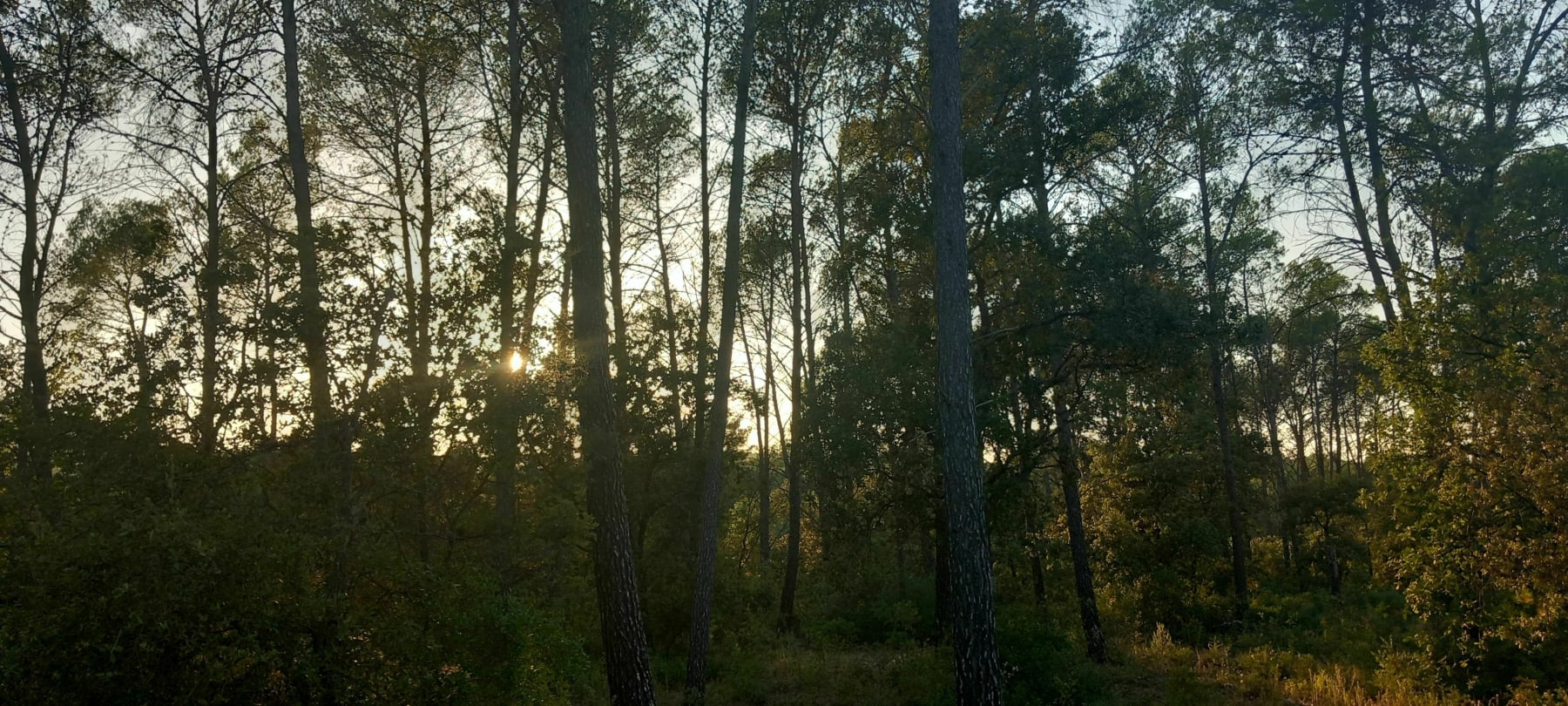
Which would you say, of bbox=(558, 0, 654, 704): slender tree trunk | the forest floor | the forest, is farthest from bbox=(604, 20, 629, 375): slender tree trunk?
the forest floor

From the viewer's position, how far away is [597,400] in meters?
8.22

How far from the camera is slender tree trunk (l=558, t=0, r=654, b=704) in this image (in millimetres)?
7820

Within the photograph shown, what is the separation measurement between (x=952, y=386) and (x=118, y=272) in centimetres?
1934

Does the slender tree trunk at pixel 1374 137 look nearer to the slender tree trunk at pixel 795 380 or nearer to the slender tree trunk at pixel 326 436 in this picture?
the slender tree trunk at pixel 795 380

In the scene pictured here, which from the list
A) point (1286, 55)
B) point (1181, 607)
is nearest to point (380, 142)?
point (1286, 55)

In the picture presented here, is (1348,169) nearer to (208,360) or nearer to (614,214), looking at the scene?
(614,214)

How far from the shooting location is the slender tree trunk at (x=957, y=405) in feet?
27.1

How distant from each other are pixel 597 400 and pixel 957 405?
3.86 metres

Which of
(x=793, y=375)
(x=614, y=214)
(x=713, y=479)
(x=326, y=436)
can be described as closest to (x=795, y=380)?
(x=793, y=375)

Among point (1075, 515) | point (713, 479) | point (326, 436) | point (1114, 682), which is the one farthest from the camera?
point (1075, 515)

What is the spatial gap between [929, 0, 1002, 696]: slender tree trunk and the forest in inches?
1.9

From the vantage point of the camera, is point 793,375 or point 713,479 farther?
point 793,375

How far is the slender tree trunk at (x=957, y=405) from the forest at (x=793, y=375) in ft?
0.16

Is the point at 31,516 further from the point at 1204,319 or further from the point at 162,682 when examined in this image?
the point at 1204,319
